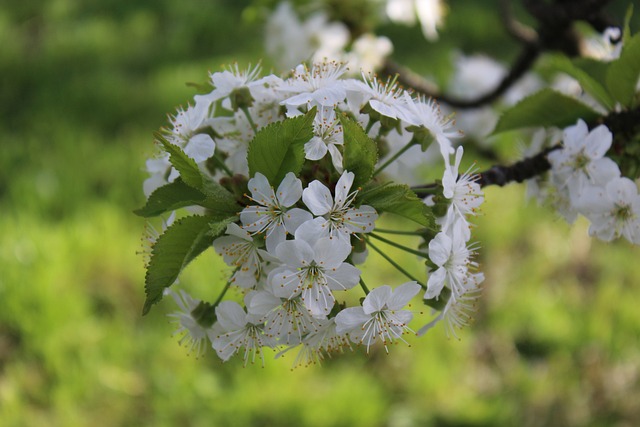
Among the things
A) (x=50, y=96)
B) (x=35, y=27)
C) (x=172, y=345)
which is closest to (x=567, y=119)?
(x=172, y=345)

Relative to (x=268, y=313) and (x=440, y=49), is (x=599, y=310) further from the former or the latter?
(x=268, y=313)

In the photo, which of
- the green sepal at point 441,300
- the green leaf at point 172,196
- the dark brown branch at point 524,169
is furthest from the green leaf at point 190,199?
the dark brown branch at point 524,169

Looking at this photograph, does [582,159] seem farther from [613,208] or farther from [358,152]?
[358,152]

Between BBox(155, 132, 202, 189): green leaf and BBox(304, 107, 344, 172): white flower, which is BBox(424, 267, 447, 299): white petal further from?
BBox(155, 132, 202, 189): green leaf

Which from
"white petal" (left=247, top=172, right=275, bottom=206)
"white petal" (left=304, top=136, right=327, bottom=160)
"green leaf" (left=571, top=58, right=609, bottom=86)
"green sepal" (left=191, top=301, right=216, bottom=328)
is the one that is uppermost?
"white petal" (left=304, top=136, right=327, bottom=160)

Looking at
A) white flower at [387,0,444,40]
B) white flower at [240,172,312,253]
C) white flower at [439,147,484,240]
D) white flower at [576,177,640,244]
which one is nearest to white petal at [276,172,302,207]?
white flower at [240,172,312,253]
